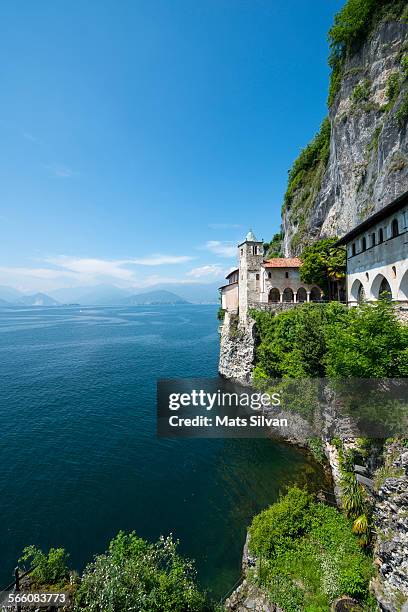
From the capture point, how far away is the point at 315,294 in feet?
156

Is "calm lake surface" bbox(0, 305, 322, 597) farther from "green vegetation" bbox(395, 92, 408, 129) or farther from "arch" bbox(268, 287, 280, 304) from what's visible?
"green vegetation" bbox(395, 92, 408, 129)

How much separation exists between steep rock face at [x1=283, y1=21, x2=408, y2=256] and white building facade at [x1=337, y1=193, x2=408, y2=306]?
433cm

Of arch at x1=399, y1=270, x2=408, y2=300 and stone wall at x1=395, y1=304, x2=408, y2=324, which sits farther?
arch at x1=399, y1=270, x2=408, y2=300

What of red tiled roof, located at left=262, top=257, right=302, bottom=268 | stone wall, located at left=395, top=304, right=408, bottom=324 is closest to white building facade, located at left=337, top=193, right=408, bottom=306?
stone wall, located at left=395, top=304, right=408, bottom=324

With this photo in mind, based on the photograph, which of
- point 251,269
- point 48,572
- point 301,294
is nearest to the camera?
point 48,572

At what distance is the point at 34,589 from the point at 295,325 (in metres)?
30.7

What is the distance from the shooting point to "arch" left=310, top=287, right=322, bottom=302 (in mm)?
47094

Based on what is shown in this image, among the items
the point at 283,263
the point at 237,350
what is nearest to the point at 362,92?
the point at 283,263

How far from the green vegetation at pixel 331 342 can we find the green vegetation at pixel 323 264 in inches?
339

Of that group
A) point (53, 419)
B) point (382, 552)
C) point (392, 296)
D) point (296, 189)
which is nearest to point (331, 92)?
point (296, 189)

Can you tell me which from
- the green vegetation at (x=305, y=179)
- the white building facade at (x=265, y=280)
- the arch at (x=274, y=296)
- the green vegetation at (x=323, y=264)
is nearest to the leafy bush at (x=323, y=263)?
the green vegetation at (x=323, y=264)

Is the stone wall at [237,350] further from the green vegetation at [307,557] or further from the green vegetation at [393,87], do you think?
the green vegetation at [393,87]

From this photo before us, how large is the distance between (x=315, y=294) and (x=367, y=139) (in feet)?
75.1

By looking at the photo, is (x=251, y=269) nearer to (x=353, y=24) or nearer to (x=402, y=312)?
(x=402, y=312)
